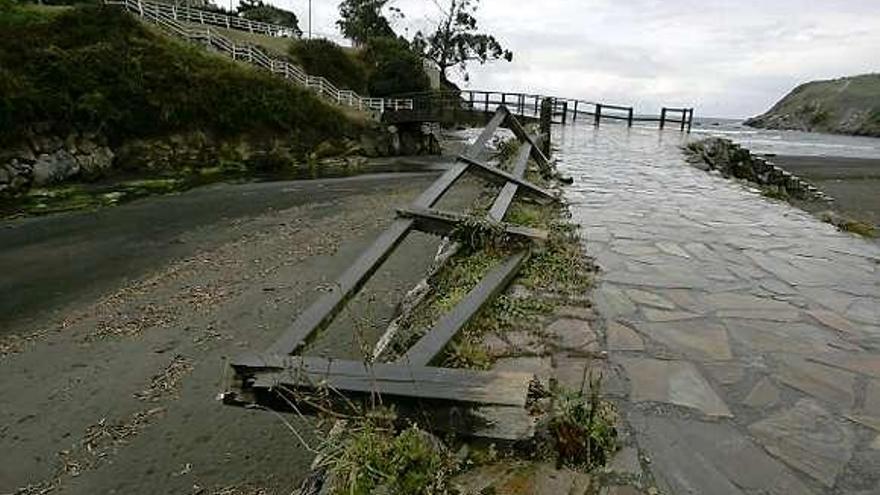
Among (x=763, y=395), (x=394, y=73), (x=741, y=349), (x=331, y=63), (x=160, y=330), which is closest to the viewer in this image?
(x=763, y=395)

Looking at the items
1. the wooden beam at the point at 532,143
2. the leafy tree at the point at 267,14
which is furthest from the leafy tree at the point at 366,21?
the wooden beam at the point at 532,143

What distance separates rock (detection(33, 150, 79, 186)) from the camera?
17.1m

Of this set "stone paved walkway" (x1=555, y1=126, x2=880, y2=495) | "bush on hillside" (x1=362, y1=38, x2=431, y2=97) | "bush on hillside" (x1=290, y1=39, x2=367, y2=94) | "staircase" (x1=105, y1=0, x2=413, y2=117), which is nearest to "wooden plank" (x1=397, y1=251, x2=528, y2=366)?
"stone paved walkway" (x1=555, y1=126, x2=880, y2=495)

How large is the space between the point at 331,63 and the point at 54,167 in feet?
60.9

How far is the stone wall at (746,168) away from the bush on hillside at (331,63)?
837 inches

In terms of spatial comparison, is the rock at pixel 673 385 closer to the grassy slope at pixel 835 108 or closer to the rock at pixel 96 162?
the rock at pixel 96 162

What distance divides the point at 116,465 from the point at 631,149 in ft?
49.5

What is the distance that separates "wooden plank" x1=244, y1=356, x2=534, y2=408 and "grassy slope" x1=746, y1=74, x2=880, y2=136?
6124 centimetres

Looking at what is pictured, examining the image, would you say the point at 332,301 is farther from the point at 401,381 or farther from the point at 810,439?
the point at 810,439

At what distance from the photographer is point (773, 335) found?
11.7 ft

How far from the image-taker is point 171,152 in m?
21.4

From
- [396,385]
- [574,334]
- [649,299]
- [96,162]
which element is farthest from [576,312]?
[96,162]

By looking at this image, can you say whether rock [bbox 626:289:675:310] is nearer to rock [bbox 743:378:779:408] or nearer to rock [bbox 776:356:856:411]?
rock [bbox 776:356:856:411]

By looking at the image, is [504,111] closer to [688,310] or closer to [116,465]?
[688,310]
